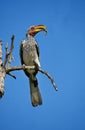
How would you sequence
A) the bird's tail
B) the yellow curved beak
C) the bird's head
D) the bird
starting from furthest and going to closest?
the bird's head < the yellow curved beak < the bird < the bird's tail

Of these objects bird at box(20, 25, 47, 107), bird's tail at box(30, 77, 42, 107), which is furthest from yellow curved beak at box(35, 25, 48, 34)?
bird's tail at box(30, 77, 42, 107)

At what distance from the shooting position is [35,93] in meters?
10.8

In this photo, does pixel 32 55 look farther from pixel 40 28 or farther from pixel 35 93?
pixel 35 93

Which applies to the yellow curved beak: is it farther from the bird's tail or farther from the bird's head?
the bird's tail

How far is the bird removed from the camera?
11.0m

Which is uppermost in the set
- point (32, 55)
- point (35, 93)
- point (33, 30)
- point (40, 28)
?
point (33, 30)

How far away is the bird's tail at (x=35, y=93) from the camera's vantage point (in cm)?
1038

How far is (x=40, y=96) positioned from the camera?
34.9 ft

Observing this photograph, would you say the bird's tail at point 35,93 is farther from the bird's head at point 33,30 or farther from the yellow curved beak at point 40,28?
the bird's head at point 33,30

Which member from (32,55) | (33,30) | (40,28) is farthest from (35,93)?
(33,30)

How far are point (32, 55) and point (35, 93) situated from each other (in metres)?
1.69

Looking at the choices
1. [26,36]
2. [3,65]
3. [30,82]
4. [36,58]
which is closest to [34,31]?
[26,36]

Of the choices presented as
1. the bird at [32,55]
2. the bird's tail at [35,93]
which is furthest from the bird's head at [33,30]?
the bird's tail at [35,93]

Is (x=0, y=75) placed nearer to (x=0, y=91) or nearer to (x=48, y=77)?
(x=0, y=91)
